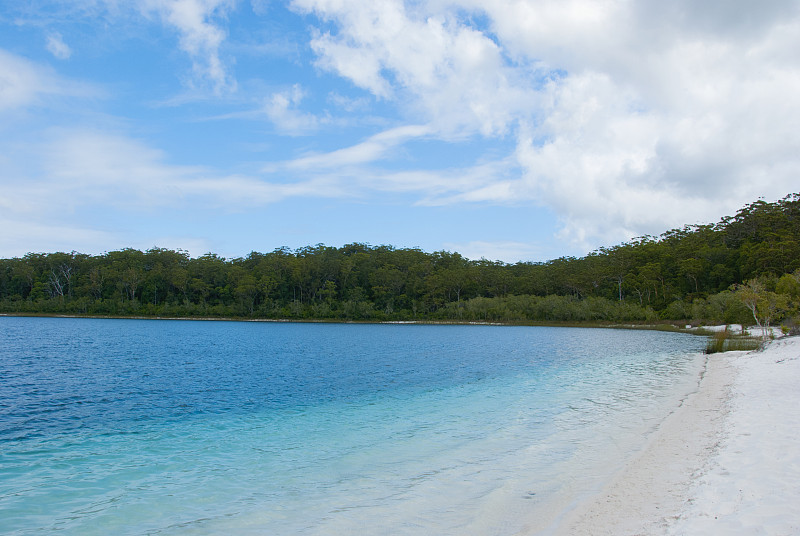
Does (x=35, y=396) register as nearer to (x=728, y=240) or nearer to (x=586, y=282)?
(x=586, y=282)

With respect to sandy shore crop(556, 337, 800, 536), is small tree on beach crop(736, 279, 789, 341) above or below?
above

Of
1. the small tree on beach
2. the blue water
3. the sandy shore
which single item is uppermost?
the small tree on beach

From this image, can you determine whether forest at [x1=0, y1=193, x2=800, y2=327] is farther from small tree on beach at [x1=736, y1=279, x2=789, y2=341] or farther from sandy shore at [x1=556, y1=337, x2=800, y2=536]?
sandy shore at [x1=556, y1=337, x2=800, y2=536]

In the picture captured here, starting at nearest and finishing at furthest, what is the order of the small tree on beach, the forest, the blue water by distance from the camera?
1. the blue water
2. the small tree on beach
3. the forest

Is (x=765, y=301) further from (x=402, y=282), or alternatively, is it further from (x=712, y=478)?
(x=402, y=282)

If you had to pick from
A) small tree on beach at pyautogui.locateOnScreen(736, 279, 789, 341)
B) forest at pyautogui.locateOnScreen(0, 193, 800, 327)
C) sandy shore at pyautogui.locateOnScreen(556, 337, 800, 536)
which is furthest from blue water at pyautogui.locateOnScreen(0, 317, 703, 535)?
forest at pyautogui.locateOnScreen(0, 193, 800, 327)

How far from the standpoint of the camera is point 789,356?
22.8 m

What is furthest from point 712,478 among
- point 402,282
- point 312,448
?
point 402,282

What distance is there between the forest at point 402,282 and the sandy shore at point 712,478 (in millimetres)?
86357

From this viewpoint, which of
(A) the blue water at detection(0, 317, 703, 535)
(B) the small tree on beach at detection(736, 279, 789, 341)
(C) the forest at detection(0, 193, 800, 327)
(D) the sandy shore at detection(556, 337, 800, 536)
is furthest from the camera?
(C) the forest at detection(0, 193, 800, 327)

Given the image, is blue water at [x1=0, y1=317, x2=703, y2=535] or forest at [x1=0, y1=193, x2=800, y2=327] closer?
blue water at [x1=0, y1=317, x2=703, y2=535]

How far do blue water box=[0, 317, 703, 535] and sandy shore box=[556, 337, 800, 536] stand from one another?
63 cm

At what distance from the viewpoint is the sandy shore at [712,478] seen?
597 cm

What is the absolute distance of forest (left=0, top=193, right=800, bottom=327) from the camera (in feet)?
328
